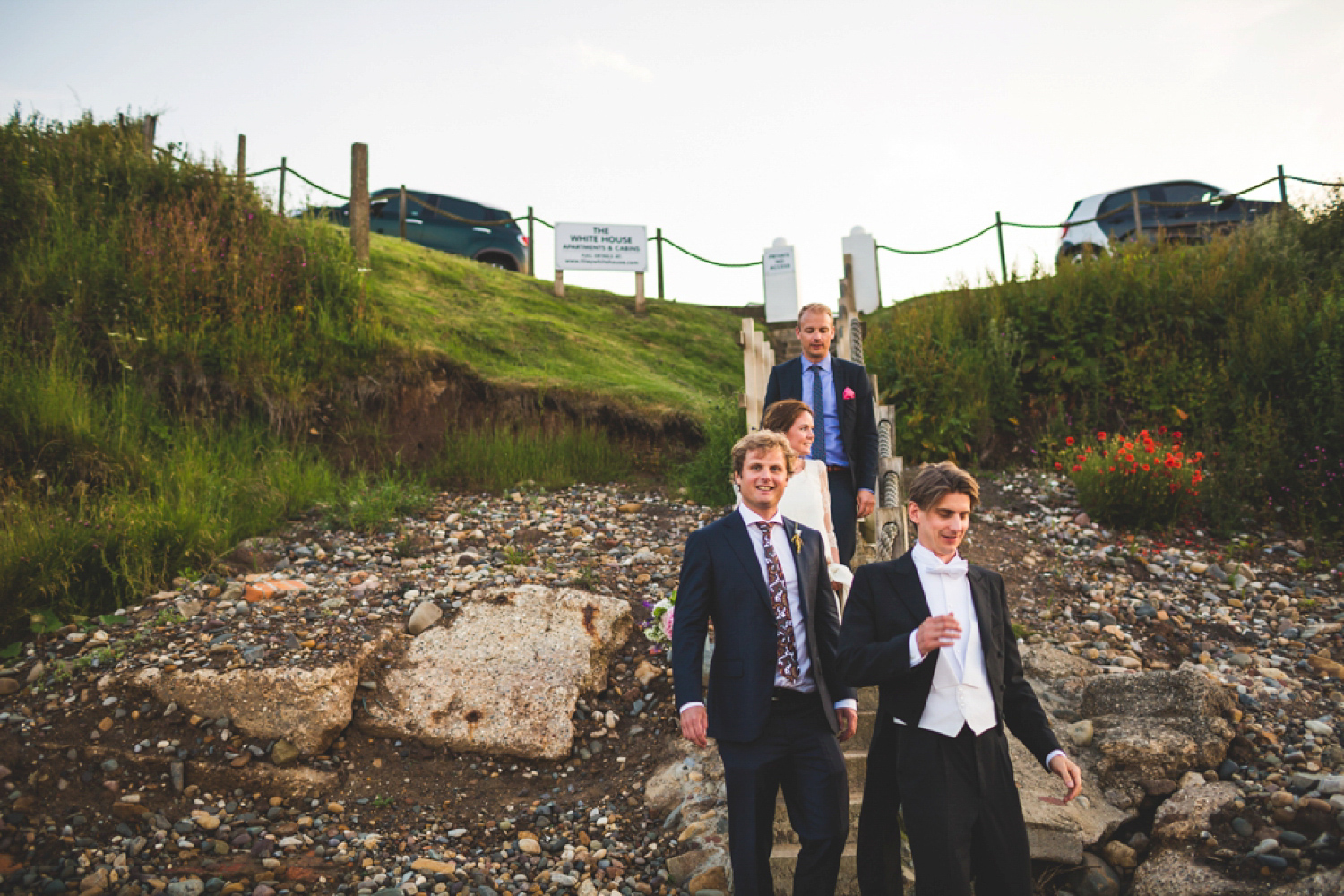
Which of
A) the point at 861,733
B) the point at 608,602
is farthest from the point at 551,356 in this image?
the point at 861,733

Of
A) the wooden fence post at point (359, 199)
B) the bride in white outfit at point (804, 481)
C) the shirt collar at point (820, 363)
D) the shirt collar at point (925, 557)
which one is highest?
the wooden fence post at point (359, 199)

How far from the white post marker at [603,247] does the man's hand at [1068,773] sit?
11.4 meters

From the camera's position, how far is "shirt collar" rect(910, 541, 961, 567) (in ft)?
7.94

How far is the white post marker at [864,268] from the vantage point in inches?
590

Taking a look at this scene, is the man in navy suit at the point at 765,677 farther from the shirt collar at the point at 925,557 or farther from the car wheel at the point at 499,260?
the car wheel at the point at 499,260

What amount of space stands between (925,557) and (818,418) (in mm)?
2079

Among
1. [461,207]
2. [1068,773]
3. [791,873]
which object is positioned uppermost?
[461,207]

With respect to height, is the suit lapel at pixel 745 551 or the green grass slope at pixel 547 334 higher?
the green grass slope at pixel 547 334

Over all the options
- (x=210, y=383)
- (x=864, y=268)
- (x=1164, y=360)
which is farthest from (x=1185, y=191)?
(x=210, y=383)

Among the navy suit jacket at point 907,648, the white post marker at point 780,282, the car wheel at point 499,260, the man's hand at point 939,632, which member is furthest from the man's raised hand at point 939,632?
the car wheel at point 499,260

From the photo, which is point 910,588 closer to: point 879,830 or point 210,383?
point 879,830

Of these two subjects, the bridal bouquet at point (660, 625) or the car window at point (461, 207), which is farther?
the car window at point (461, 207)

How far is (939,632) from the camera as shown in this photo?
7.14 ft

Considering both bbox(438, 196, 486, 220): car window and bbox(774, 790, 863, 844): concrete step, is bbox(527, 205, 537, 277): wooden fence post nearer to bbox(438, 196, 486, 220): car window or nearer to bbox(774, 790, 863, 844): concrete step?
bbox(438, 196, 486, 220): car window
